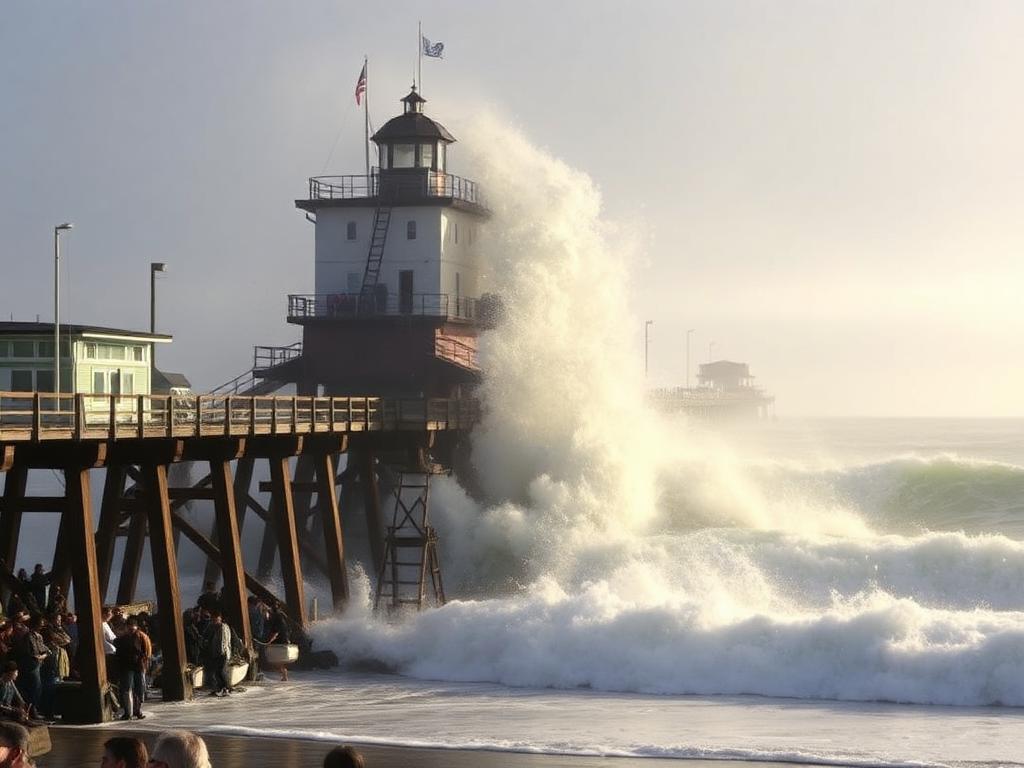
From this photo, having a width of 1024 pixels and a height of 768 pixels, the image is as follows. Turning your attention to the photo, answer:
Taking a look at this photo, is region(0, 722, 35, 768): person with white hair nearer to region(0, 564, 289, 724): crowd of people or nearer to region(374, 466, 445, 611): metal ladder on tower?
region(0, 564, 289, 724): crowd of people

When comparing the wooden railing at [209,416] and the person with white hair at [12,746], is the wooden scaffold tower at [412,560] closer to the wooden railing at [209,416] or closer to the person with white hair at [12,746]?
the wooden railing at [209,416]

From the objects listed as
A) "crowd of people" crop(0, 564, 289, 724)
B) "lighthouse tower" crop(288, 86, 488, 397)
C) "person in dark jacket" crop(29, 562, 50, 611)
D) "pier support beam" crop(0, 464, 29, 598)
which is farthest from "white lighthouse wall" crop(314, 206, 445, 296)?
"person in dark jacket" crop(29, 562, 50, 611)

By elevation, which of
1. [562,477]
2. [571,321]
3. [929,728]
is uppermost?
[571,321]

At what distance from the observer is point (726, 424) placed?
164 m

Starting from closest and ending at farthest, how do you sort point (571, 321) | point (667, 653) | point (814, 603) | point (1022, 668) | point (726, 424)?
point (1022, 668) → point (667, 653) → point (814, 603) → point (571, 321) → point (726, 424)

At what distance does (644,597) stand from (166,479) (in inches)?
417

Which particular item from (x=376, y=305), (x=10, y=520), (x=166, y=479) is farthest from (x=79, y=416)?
(x=376, y=305)

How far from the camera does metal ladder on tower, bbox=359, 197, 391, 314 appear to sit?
44531 mm

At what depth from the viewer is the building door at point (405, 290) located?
145 ft

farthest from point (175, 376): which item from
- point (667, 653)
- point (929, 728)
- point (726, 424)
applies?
point (726, 424)

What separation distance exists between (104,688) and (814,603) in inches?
710

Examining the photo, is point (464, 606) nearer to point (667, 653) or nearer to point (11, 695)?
point (667, 653)

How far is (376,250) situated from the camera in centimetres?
4481

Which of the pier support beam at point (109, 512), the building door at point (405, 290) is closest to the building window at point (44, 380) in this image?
the pier support beam at point (109, 512)
